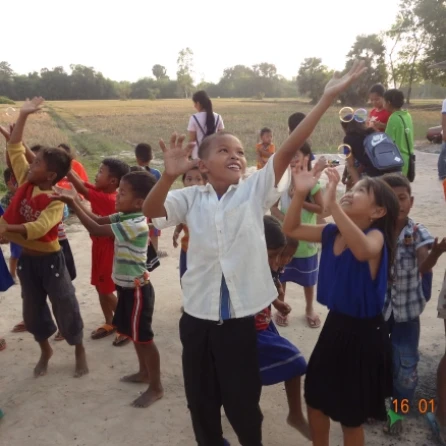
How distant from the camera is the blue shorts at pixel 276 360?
2.56 meters

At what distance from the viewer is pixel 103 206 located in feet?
12.9

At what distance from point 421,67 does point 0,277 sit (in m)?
50.4

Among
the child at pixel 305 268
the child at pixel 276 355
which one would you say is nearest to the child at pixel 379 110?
the child at pixel 305 268

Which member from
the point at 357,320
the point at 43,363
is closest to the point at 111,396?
the point at 43,363

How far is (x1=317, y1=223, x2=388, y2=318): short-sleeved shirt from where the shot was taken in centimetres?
222

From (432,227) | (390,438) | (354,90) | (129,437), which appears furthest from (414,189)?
(354,90)

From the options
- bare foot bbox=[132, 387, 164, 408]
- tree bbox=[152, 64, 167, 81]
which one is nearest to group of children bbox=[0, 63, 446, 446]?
bare foot bbox=[132, 387, 164, 408]

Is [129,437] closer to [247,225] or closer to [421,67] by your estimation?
[247,225]

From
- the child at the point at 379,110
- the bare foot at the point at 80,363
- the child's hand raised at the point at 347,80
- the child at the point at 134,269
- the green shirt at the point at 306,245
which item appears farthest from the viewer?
the child at the point at 379,110

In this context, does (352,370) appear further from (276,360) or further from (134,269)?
(134,269)

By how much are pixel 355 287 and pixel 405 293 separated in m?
0.62

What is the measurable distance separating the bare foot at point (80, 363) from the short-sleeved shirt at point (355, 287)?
6.89 ft

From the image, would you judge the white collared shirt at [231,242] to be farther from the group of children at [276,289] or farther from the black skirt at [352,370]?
the black skirt at [352,370]
